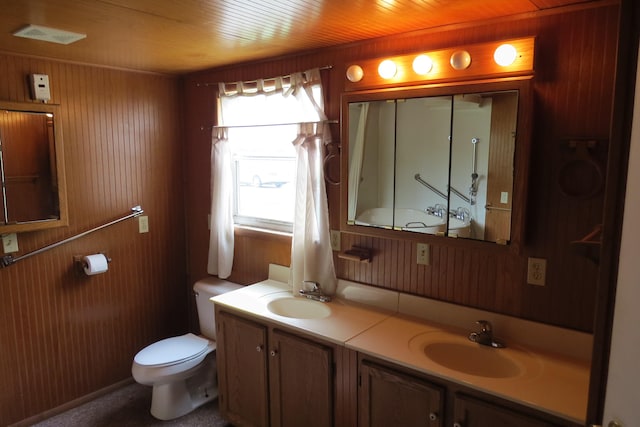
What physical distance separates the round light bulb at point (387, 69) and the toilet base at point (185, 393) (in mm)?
2026

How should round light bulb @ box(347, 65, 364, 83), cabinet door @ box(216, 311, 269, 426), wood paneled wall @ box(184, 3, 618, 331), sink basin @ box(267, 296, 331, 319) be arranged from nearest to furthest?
wood paneled wall @ box(184, 3, 618, 331), round light bulb @ box(347, 65, 364, 83), cabinet door @ box(216, 311, 269, 426), sink basin @ box(267, 296, 331, 319)

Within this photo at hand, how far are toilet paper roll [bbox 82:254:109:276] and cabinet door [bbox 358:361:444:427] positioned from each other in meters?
1.82

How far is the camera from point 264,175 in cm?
296

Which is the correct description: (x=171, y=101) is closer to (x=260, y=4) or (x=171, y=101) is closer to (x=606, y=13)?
(x=260, y=4)

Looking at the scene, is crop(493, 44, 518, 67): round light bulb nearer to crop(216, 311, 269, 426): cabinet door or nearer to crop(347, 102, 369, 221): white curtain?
crop(347, 102, 369, 221): white curtain

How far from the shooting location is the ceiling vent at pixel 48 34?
199 centimetres

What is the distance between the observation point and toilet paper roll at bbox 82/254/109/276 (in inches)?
110

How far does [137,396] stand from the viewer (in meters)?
3.00

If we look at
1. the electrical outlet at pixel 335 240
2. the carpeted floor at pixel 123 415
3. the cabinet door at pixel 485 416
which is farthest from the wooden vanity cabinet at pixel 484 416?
the carpeted floor at pixel 123 415

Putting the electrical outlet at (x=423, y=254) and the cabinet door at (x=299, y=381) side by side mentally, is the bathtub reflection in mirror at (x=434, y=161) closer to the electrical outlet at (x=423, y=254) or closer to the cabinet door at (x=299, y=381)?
the electrical outlet at (x=423, y=254)

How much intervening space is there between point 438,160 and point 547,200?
48 centimetres

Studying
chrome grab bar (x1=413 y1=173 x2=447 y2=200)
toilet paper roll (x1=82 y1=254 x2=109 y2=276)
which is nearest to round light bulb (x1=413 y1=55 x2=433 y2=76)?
chrome grab bar (x1=413 y1=173 x2=447 y2=200)

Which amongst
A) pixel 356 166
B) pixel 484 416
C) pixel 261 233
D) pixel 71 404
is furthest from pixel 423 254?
pixel 71 404

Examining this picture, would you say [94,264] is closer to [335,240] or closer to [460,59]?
[335,240]
